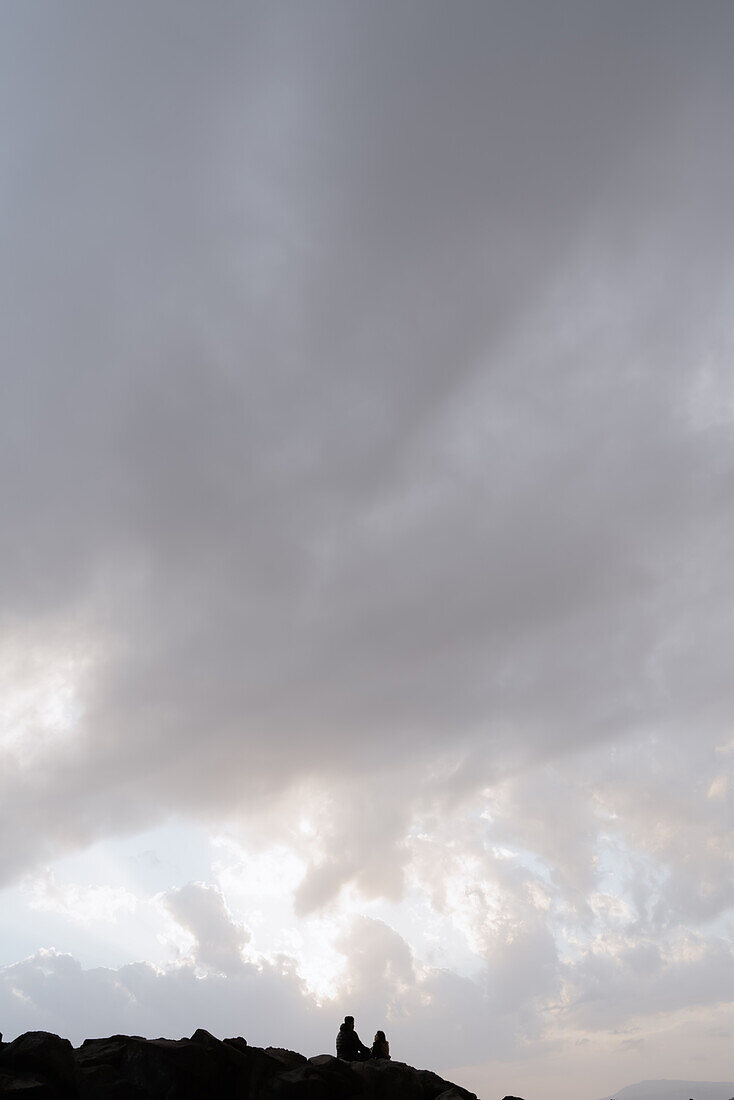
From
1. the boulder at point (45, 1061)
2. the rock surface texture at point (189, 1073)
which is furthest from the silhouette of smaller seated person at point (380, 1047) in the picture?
the boulder at point (45, 1061)

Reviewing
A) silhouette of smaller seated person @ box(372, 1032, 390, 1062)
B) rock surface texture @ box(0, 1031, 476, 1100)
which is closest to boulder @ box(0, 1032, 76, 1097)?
rock surface texture @ box(0, 1031, 476, 1100)

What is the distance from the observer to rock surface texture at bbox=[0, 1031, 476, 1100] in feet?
102

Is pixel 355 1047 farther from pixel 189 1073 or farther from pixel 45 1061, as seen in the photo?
pixel 45 1061

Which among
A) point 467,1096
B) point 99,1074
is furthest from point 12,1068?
point 467,1096

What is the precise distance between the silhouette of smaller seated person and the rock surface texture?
444 cm

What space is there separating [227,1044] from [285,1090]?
3388 mm

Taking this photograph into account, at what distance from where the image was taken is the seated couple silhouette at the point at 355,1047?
139ft

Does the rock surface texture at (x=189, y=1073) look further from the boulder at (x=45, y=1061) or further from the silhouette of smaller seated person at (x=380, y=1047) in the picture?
the silhouette of smaller seated person at (x=380, y=1047)

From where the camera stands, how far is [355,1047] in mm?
42844

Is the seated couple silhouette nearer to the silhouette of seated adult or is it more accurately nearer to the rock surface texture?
the silhouette of seated adult

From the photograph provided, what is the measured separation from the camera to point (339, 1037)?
142 ft

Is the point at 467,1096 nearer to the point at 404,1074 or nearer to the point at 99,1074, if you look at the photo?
the point at 404,1074

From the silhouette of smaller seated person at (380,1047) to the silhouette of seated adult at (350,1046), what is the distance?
0.51m

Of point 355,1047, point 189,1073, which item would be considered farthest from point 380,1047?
point 189,1073
